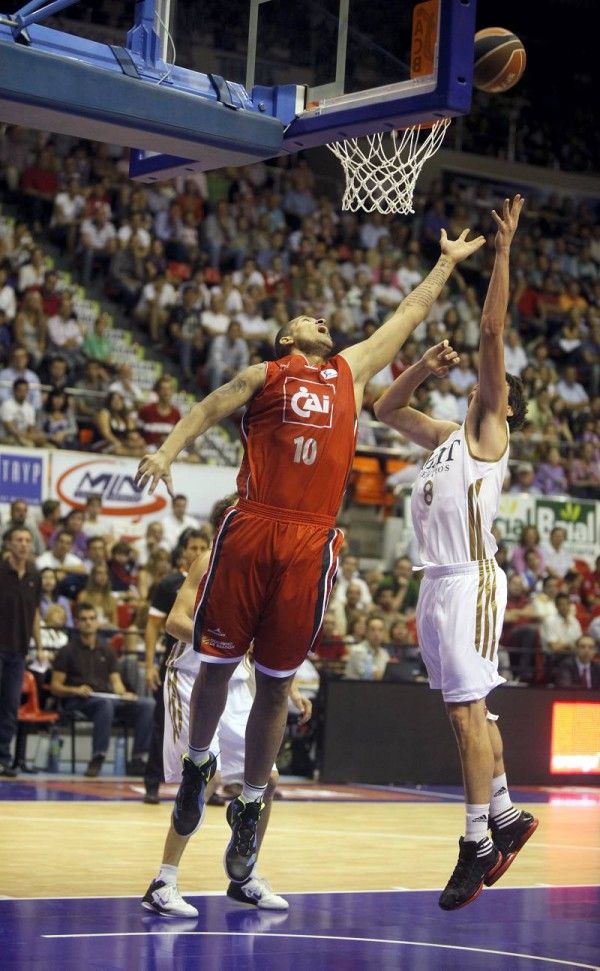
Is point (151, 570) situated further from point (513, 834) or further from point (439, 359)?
point (513, 834)

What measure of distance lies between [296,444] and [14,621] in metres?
6.32

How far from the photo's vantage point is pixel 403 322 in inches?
266

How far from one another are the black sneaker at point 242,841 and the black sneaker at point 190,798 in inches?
6.6

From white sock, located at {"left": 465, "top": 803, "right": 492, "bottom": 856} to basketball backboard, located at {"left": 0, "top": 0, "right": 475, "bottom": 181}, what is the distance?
3.29 metres

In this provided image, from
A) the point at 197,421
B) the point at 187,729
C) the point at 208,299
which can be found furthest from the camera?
the point at 208,299

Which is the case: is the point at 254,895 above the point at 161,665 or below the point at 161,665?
below

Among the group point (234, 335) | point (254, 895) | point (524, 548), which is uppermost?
point (234, 335)

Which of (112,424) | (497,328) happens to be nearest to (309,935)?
(497,328)

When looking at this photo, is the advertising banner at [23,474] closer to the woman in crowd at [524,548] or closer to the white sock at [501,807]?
the woman in crowd at [524,548]

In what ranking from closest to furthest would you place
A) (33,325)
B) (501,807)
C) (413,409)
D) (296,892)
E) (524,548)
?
(501,807)
(413,409)
(296,892)
(33,325)
(524,548)

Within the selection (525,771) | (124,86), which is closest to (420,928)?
(124,86)

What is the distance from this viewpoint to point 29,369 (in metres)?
16.2

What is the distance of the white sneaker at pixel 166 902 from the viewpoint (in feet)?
21.4

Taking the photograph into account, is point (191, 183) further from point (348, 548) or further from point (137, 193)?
point (348, 548)
